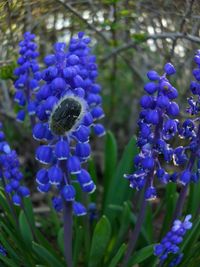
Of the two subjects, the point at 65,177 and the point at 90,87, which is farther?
the point at 90,87

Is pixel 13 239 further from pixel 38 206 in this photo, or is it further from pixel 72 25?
pixel 72 25

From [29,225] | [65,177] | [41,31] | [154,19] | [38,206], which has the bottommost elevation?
[38,206]

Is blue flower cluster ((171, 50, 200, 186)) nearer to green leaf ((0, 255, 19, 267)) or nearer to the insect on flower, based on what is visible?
the insect on flower

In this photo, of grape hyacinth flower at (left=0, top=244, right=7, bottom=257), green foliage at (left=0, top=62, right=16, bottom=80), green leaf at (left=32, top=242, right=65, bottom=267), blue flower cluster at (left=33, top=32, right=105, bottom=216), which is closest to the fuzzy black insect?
blue flower cluster at (left=33, top=32, right=105, bottom=216)

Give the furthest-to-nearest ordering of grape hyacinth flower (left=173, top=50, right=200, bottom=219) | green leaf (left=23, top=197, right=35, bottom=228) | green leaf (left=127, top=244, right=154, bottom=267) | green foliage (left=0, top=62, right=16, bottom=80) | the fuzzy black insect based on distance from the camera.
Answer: green foliage (left=0, top=62, right=16, bottom=80), green leaf (left=23, top=197, right=35, bottom=228), green leaf (left=127, top=244, right=154, bottom=267), grape hyacinth flower (left=173, top=50, right=200, bottom=219), the fuzzy black insect

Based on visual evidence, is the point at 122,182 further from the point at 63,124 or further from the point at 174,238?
the point at 63,124

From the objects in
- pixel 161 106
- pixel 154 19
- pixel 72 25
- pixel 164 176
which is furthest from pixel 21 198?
pixel 154 19

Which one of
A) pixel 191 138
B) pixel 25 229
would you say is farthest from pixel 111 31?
pixel 25 229
